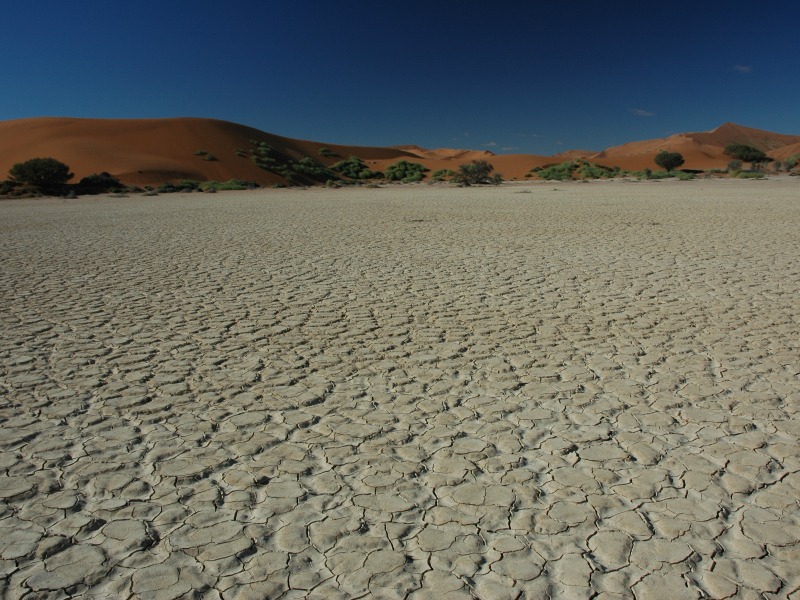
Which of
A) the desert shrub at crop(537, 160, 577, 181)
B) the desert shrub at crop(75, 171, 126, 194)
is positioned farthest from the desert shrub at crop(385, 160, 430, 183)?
the desert shrub at crop(75, 171, 126, 194)

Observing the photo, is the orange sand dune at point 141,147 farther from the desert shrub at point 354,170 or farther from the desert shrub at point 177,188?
the desert shrub at point 354,170

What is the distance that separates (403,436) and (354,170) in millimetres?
59129

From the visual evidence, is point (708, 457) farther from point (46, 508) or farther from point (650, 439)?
point (46, 508)

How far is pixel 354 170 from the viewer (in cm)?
6059

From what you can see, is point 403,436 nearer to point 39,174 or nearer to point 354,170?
point 39,174

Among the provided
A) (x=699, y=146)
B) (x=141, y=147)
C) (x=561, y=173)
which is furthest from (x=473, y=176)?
(x=699, y=146)

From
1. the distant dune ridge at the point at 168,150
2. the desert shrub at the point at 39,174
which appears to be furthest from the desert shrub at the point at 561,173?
the desert shrub at the point at 39,174

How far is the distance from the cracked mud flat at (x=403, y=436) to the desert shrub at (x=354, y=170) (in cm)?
5139

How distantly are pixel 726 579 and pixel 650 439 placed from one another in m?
1.10

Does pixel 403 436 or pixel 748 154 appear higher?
pixel 748 154

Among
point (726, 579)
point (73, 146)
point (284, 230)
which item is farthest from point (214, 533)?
point (73, 146)

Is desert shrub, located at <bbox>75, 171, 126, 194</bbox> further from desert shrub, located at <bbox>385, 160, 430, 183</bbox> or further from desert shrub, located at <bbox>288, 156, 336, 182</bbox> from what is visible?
desert shrub, located at <bbox>385, 160, 430, 183</bbox>

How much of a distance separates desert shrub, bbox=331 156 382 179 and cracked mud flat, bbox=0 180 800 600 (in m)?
51.4

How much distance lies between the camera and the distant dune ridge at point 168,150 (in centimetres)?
4397
